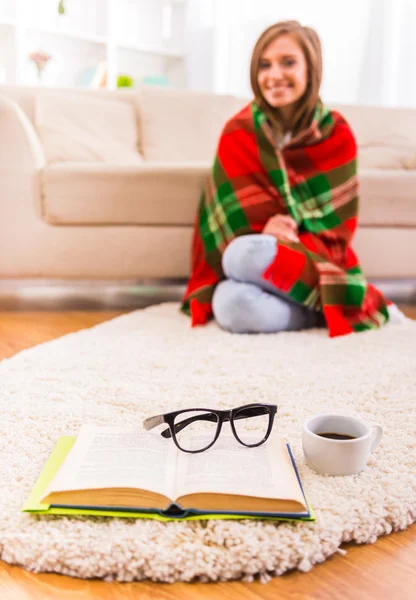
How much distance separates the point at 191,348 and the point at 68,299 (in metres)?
0.89

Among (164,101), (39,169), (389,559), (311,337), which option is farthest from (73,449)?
(164,101)

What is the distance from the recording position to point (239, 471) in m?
0.71

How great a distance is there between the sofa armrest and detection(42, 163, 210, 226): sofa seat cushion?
0.26 feet

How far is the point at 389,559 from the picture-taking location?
665mm

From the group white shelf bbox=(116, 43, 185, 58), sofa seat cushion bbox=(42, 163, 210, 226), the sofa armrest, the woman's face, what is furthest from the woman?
white shelf bbox=(116, 43, 185, 58)

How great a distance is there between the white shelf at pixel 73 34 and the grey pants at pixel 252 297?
8.13 feet

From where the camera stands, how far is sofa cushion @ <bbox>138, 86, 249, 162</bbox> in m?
2.53

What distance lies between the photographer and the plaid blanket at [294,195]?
5.72 feet

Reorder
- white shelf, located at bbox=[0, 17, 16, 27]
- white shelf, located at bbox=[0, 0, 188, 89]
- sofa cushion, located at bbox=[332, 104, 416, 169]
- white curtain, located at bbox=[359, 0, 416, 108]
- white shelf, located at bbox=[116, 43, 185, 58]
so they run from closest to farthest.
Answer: sofa cushion, located at bbox=[332, 104, 416, 169]
white shelf, located at bbox=[0, 17, 16, 27]
white shelf, located at bbox=[0, 0, 188, 89]
white curtain, located at bbox=[359, 0, 416, 108]
white shelf, located at bbox=[116, 43, 185, 58]

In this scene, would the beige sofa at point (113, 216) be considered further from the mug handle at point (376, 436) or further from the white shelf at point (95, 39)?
the white shelf at point (95, 39)

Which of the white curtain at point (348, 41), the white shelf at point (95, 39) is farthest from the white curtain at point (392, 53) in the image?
the white shelf at point (95, 39)

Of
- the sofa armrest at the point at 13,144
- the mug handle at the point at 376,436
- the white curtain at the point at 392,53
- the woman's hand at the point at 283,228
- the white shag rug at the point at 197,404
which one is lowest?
the white shag rug at the point at 197,404

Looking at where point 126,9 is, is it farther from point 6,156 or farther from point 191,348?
point 191,348

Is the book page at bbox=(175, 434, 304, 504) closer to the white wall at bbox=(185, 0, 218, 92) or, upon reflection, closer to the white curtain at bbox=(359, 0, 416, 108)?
the white curtain at bbox=(359, 0, 416, 108)
